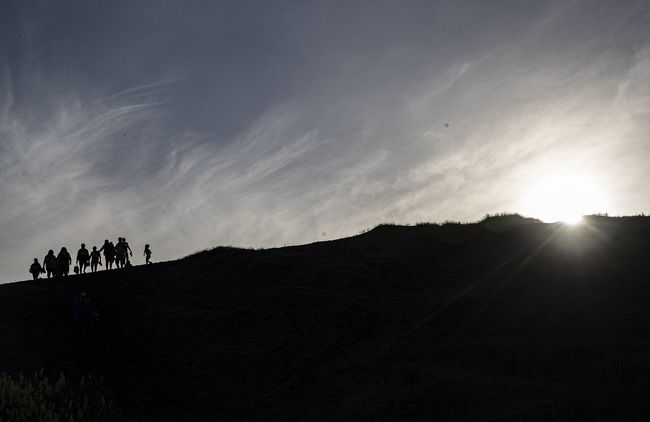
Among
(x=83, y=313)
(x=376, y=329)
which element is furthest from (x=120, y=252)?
(x=376, y=329)

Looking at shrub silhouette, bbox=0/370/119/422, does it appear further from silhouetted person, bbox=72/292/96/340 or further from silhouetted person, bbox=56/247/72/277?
silhouetted person, bbox=56/247/72/277

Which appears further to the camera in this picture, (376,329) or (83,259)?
(83,259)

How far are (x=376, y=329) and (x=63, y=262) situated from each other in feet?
66.1

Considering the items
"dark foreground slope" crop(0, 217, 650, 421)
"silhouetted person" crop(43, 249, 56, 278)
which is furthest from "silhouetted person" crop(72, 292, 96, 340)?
"silhouetted person" crop(43, 249, 56, 278)

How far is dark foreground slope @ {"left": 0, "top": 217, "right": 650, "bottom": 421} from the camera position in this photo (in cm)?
1378

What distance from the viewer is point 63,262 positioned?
32375mm

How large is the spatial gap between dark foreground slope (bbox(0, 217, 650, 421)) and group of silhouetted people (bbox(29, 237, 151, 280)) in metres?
2.38

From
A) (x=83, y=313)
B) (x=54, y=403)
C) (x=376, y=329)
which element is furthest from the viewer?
(x=83, y=313)

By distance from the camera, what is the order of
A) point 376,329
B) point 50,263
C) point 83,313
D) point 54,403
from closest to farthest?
point 54,403
point 376,329
point 83,313
point 50,263

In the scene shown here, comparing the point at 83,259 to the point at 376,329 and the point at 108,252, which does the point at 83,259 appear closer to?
the point at 108,252

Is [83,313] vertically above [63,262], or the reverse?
[63,262]

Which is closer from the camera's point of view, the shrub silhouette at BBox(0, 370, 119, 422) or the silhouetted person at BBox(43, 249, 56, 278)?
the shrub silhouette at BBox(0, 370, 119, 422)

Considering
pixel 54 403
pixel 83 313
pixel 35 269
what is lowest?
pixel 54 403

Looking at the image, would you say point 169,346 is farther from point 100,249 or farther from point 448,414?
point 100,249
